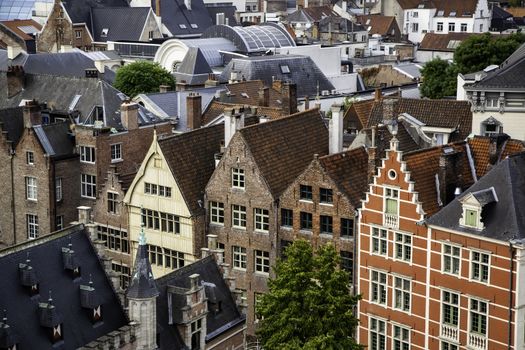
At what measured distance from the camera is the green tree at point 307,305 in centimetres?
4594

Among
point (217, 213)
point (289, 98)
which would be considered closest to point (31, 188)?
point (217, 213)

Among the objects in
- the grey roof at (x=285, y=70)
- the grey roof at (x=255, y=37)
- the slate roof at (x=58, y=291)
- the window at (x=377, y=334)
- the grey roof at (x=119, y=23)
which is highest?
the grey roof at (x=119, y=23)

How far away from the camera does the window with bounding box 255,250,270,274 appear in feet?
196

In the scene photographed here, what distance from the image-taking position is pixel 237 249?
6094 centimetres

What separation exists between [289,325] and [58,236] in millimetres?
10970

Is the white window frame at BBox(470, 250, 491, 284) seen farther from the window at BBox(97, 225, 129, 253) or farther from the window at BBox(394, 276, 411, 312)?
the window at BBox(97, 225, 129, 253)

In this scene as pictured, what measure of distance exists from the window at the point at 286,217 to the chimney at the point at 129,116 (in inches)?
686

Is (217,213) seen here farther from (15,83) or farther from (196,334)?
(15,83)

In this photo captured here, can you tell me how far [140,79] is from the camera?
334 ft

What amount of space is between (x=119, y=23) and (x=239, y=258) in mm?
104593

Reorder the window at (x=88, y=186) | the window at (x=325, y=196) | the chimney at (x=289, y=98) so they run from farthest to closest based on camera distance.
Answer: the chimney at (x=289, y=98) → the window at (x=88, y=186) → the window at (x=325, y=196)

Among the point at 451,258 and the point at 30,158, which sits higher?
the point at 30,158

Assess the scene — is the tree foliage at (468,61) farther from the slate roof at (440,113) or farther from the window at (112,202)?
the window at (112,202)

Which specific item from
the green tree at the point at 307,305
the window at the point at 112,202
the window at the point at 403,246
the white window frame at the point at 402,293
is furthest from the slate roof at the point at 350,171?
the window at the point at 112,202
